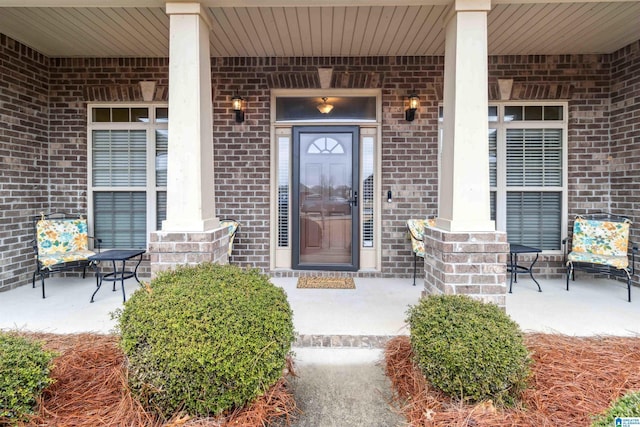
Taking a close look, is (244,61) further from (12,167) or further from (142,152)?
(12,167)

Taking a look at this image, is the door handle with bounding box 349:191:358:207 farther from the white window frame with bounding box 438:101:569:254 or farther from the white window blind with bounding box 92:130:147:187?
the white window blind with bounding box 92:130:147:187

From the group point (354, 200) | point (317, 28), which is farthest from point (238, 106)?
point (354, 200)

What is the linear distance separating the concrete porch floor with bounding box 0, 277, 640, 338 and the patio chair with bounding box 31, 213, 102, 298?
28 centimetres

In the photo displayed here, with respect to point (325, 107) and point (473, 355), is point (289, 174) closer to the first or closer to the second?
point (325, 107)

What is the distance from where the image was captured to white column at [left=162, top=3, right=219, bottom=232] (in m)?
2.64

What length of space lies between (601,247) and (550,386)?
307 cm

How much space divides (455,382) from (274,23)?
3636 millimetres

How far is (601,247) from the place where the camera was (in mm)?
4109

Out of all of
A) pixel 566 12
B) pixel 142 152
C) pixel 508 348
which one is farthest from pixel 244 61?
pixel 508 348

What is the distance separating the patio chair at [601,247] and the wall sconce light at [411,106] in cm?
253

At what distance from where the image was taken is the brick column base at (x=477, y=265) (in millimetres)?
2484

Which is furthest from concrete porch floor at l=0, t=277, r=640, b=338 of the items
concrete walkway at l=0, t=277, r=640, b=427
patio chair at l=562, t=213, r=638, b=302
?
patio chair at l=562, t=213, r=638, b=302

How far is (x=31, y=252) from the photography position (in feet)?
14.1

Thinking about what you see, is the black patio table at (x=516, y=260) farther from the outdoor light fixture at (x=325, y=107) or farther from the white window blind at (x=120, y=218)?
the white window blind at (x=120, y=218)
